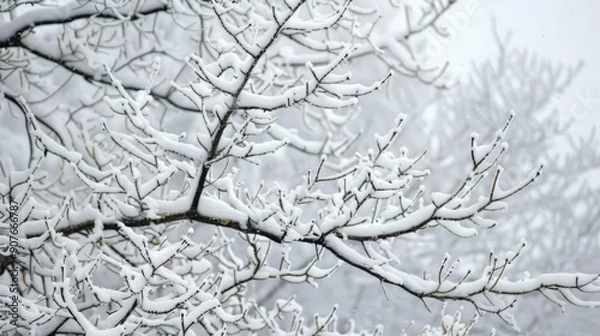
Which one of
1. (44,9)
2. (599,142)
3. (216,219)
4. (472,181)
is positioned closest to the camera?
(472,181)

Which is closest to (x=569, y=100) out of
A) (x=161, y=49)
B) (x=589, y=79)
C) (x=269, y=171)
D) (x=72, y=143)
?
(x=589, y=79)

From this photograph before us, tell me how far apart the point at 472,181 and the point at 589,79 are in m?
8.32

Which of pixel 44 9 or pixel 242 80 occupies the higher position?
pixel 44 9

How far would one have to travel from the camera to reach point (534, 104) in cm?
889

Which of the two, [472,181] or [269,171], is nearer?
[472,181]

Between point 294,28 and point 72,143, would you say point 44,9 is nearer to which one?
point 72,143

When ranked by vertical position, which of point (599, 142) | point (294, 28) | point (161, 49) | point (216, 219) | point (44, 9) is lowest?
point (216, 219)

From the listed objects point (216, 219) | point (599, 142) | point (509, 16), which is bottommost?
point (216, 219)

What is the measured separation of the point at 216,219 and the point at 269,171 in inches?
307

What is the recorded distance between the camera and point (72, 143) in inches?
135

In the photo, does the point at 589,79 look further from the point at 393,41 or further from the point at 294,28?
the point at 294,28

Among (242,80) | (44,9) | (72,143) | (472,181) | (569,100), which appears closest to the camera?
(242,80)

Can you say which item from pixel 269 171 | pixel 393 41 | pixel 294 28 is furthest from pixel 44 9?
pixel 269 171

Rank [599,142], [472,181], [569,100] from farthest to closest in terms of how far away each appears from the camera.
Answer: [569,100] → [599,142] → [472,181]
